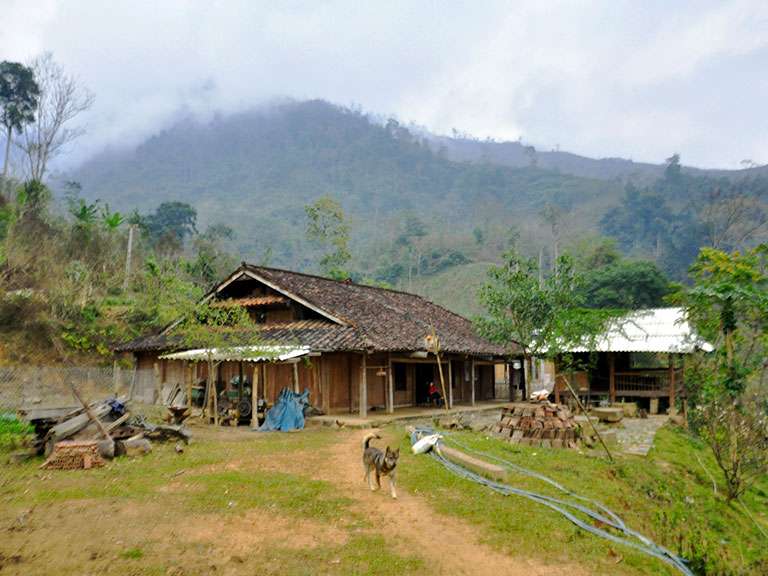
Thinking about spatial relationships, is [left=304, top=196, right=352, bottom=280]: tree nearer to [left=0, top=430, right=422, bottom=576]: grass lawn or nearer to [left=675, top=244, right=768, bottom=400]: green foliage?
[left=675, top=244, right=768, bottom=400]: green foliage

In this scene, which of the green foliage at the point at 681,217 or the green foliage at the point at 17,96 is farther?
the green foliage at the point at 681,217

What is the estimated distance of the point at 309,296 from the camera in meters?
20.0

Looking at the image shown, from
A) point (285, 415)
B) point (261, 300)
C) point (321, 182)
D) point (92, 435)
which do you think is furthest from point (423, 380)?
point (321, 182)

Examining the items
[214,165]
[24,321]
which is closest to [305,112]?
[214,165]

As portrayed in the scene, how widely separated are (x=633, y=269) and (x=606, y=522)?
126 ft

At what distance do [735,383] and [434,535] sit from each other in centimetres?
932

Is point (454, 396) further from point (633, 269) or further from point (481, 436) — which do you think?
point (633, 269)

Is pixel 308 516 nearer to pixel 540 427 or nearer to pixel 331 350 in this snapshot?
pixel 540 427

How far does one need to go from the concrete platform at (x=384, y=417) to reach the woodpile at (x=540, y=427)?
365 centimetres

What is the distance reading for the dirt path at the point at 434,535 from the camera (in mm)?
6082

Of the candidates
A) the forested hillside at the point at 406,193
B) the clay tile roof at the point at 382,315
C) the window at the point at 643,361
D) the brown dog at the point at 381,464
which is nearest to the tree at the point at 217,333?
the clay tile roof at the point at 382,315

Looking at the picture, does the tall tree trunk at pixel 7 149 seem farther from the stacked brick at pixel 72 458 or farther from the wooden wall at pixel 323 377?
the stacked brick at pixel 72 458

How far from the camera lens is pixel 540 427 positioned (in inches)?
554

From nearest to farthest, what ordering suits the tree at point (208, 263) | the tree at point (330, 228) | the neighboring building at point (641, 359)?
the neighboring building at point (641, 359) → the tree at point (208, 263) → the tree at point (330, 228)
